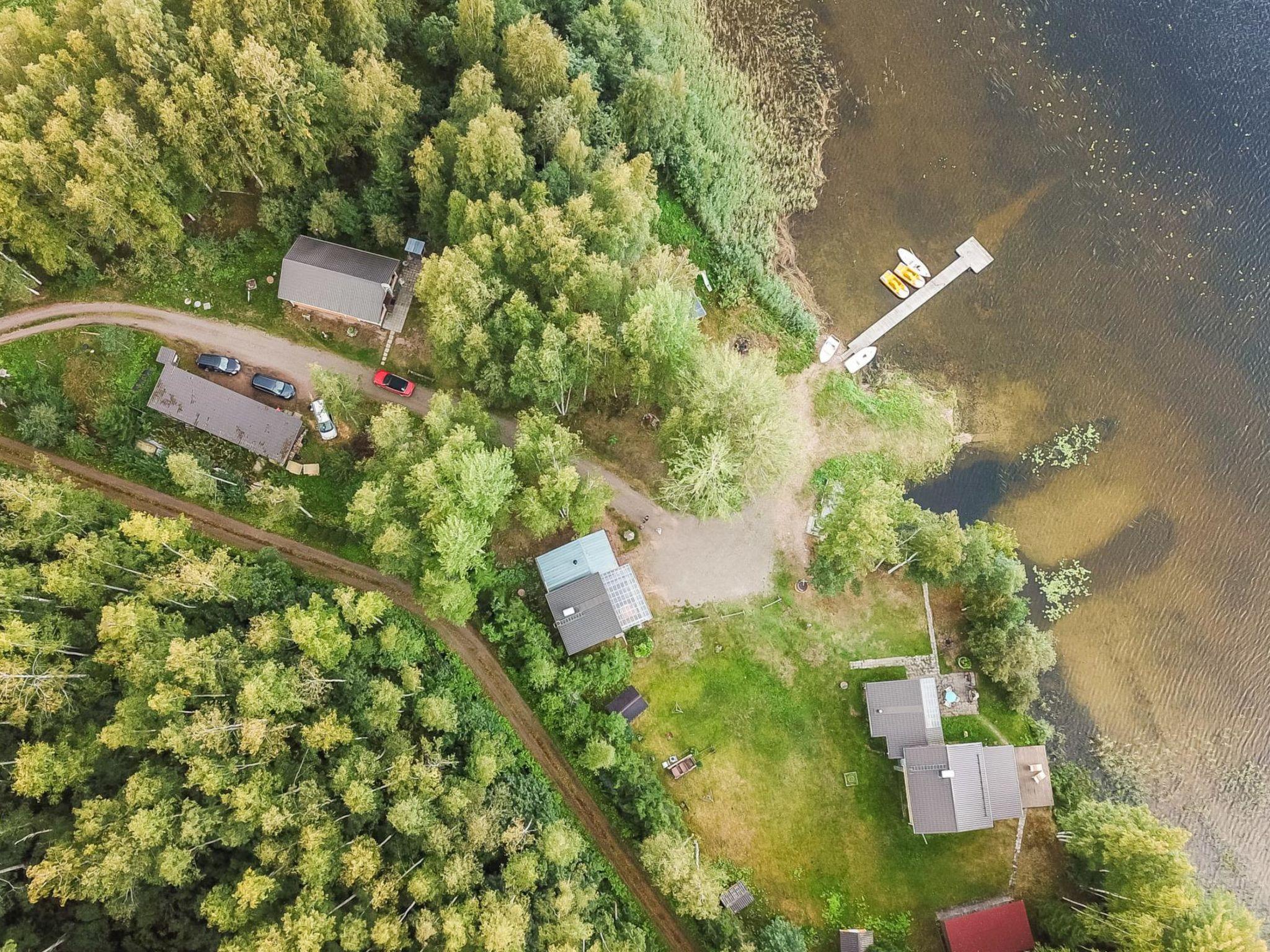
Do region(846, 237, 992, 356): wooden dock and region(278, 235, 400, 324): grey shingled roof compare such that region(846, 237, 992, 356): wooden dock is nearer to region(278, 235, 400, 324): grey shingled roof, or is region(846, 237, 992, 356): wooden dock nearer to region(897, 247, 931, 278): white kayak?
region(897, 247, 931, 278): white kayak

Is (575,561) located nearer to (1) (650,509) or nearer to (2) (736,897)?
(1) (650,509)

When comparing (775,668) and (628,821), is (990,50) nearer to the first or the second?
(775,668)

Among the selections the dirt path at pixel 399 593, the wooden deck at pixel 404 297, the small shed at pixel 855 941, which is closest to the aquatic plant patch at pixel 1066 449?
the small shed at pixel 855 941

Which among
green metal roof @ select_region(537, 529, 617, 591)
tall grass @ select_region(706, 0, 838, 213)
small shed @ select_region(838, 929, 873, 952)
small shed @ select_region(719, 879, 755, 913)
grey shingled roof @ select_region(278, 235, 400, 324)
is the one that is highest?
tall grass @ select_region(706, 0, 838, 213)

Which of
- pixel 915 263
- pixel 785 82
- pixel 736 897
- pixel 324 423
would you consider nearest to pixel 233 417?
pixel 324 423

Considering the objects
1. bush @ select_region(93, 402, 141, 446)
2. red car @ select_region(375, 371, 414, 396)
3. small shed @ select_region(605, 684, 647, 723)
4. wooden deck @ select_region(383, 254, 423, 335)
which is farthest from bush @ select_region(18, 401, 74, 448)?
small shed @ select_region(605, 684, 647, 723)

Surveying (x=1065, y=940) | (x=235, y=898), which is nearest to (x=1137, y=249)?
(x=1065, y=940)
